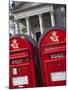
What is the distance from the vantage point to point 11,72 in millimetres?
2191

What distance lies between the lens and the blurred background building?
2.21 metres

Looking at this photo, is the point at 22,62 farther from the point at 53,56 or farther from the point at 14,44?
the point at 53,56

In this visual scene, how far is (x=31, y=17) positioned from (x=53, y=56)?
14.7 inches

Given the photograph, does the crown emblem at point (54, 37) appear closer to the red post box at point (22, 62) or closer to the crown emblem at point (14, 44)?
the red post box at point (22, 62)

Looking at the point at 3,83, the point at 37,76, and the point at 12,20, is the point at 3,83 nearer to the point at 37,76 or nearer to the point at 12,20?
the point at 37,76

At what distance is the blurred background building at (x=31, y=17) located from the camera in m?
2.21

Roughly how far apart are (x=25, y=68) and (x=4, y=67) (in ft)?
0.57

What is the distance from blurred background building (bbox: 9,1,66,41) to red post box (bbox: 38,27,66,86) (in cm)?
7

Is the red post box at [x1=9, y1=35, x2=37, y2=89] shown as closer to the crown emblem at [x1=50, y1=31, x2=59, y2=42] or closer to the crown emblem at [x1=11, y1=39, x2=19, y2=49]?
the crown emblem at [x1=11, y1=39, x2=19, y2=49]

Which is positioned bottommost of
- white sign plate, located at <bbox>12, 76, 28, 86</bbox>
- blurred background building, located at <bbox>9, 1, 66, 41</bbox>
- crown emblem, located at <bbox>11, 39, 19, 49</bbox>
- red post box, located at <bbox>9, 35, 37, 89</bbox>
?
white sign plate, located at <bbox>12, 76, 28, 86</bbox>

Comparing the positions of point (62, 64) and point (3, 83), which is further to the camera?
point (62, 64)

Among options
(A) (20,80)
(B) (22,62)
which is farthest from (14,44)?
(A) (20,80)

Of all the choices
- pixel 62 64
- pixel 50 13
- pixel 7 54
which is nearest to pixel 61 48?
pixel 62 64

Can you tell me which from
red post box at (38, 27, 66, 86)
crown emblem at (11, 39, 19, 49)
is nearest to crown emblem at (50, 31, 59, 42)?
red post box at (38, 27, 66, 86)
